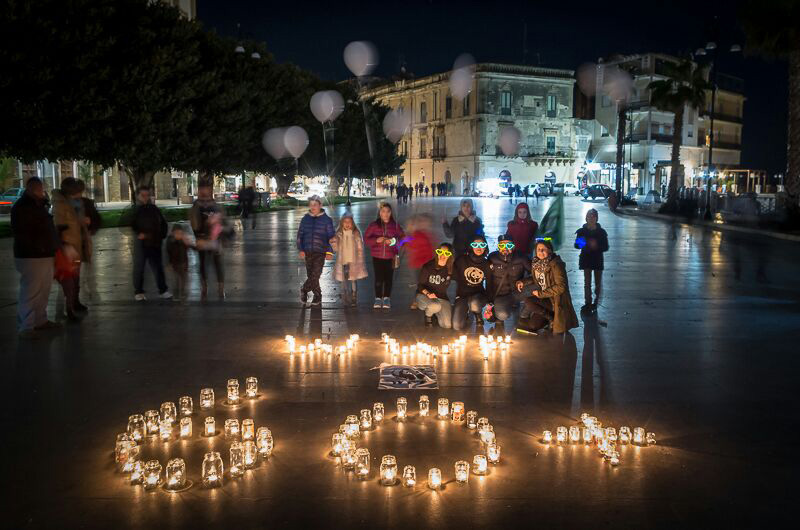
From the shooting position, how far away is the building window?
85938 millimetres

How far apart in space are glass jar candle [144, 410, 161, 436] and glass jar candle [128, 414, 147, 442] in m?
0.04

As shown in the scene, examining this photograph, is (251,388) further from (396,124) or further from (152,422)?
(396,124)

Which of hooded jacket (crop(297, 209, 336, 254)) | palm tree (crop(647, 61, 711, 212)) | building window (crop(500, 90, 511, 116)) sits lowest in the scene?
hooded jacket (crop(297, 209, 336, 254))

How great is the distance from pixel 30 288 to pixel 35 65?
18045 millimetres

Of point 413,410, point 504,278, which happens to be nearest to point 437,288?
point 504,278

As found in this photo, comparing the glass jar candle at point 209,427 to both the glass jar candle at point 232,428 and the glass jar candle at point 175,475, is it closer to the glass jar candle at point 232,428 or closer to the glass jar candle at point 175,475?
the glass jar candle at point 232,428

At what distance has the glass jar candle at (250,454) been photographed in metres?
4.91

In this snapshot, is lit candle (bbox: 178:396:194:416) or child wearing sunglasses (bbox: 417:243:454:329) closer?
lit candle (bbox: 178:396:194:416)

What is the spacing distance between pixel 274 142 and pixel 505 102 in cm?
4765

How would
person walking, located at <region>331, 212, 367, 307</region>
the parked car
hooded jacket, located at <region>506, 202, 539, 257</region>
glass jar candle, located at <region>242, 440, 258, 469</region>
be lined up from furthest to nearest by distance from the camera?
the parked car, hooded jacket, located at <region>506, 202, 539, 257</region>, person walking, located at <region>331, 212, 367, 307</region>, glass jar candle, located at <region>242, 440, 258, 469</region>

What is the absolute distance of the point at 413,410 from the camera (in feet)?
20.3

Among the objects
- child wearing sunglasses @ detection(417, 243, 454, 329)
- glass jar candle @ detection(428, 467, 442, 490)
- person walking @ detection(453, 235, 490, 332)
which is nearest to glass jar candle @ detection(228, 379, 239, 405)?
glass jar candle @ detection(428, 467, 442, 490)

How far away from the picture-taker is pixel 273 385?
6.92m

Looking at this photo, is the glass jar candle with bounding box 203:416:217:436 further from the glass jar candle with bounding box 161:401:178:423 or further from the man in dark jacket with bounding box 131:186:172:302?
the man in dark jacket with bounding box 131:186:172:302
